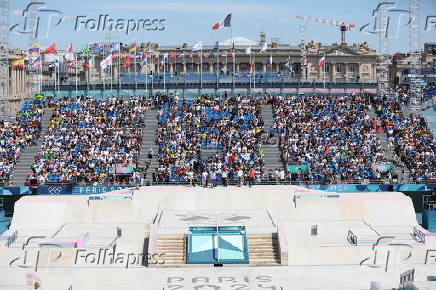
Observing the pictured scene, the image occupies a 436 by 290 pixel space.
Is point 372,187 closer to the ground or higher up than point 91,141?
closer to the ground

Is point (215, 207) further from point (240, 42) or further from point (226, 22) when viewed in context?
point (240, 42)

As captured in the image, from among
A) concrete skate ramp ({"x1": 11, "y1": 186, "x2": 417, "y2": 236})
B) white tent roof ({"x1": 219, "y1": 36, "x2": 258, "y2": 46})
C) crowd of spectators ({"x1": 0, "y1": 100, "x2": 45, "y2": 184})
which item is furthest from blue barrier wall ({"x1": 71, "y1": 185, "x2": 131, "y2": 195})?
white tent roof ({"x1": 219, "y1": 36, "x2": 258, "y2": 46})

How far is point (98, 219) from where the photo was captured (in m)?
37.6

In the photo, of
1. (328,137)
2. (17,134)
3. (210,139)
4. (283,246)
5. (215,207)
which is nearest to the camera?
(283,246)

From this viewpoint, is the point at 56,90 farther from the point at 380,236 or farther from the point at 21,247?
the point at 380,236

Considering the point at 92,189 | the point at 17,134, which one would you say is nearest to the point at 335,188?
the point at 92,189

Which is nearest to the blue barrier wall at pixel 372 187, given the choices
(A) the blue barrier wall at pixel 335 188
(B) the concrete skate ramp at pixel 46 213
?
(A) the blue barrier wall at pixel 335 188

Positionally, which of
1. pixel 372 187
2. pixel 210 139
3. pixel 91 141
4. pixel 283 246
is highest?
pixel 210 139

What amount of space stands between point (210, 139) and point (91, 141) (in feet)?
26.1

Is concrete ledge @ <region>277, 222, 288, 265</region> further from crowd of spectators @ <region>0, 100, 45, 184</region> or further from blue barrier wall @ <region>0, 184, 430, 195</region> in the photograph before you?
crowd of spectators @ <region>0, 100, 45, 184</region>

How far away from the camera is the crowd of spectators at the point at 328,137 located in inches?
1935

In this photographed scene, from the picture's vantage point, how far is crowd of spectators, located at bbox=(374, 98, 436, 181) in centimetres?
5007

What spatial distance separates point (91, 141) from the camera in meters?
52.9

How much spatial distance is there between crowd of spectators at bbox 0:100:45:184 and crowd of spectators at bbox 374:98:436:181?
24.6m
